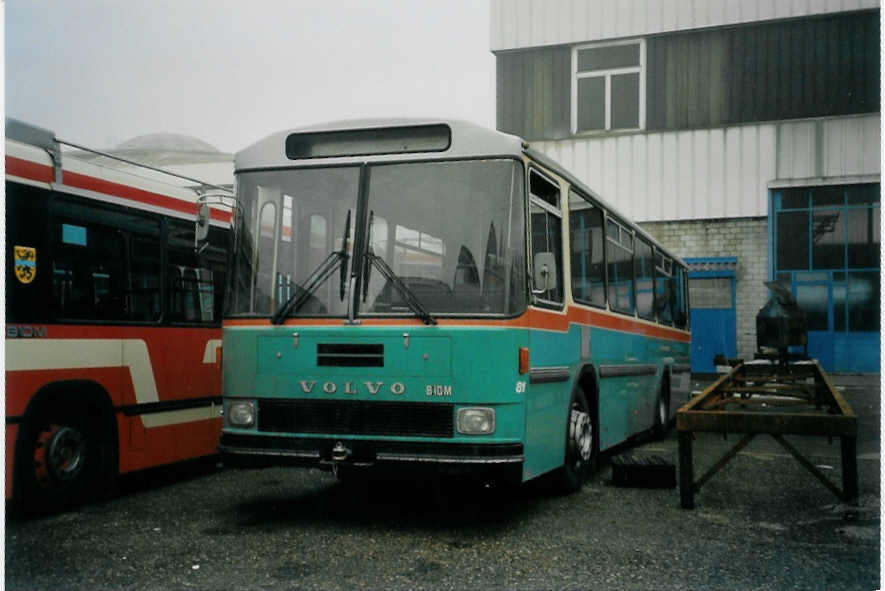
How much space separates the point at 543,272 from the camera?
20.1 ft

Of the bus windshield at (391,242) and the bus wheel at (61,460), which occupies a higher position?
the bus windshield at (391,242)

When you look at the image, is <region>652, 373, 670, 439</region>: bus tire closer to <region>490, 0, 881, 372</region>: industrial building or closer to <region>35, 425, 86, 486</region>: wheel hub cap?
<region>490, 0, 881, 372</region>: industrial building

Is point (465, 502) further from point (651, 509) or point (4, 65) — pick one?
point (4, 65)

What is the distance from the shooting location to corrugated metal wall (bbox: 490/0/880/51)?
7.34 m

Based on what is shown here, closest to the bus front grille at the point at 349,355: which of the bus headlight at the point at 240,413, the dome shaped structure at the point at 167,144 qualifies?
the bus headlight at the point at 240,413

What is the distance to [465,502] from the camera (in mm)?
7176

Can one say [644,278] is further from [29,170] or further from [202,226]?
[29,170]

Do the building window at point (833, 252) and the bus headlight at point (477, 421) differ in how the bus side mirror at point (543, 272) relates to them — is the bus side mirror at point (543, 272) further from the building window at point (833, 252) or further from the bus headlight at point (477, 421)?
the building window at point (833, 252)

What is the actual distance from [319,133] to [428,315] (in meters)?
1.53

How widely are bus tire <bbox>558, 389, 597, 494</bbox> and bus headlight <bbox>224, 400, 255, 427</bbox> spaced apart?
2.35m

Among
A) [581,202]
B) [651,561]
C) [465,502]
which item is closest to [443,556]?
[651,561]

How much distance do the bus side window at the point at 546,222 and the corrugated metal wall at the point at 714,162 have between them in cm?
34

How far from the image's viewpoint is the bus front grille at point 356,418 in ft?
19.5

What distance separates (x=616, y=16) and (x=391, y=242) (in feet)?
10.0
